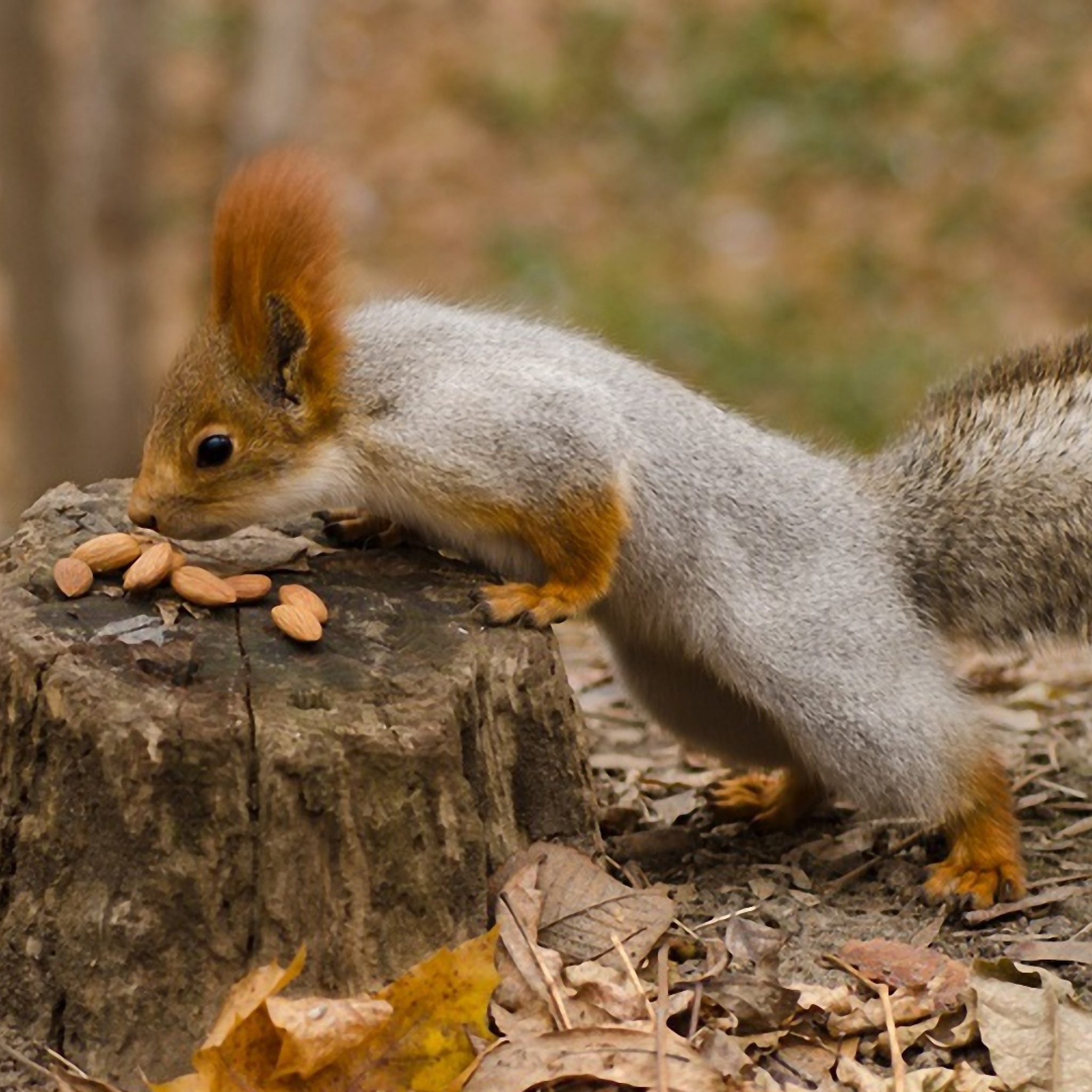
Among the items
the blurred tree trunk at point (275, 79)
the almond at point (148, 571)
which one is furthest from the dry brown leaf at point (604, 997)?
the blurred tree trunk at point (275, 79)

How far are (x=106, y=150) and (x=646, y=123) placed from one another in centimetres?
402

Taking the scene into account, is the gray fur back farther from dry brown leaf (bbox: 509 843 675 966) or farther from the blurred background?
the blurred background

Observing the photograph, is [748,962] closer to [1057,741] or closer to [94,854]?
[94,854]

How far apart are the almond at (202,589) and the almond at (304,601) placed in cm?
8

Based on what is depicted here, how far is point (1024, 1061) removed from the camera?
7.86 feet

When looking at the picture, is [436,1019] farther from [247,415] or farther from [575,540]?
[247,415]

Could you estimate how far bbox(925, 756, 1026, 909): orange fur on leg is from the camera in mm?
→ 2918

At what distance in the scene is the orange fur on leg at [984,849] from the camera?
9.57 feet

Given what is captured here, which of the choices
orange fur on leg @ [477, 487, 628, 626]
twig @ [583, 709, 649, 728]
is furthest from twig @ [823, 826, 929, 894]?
twig @ [583, 709, 649, 728]

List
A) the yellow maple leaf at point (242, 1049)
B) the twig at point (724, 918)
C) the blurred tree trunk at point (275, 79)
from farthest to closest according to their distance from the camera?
the blurred tree trunk at point (275, 79), the twig at point (724, 918), the yellow maple leaf at point (242, 1049)

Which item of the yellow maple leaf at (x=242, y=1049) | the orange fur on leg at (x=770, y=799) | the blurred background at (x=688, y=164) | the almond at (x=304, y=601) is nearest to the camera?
the yellow maple leaf at (x=242, y=1049)

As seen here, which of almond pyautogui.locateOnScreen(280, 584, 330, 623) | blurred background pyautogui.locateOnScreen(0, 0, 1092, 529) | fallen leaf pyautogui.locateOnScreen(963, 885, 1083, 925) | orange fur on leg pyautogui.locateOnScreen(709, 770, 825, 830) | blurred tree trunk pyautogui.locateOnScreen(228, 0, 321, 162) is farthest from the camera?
blurred background pyautogui.locateOnScreen(0, 0, 1092, 529)

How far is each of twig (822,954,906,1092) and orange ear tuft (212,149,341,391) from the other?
117cm

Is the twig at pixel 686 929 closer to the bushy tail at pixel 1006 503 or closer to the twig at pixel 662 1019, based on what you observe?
the twig at pixel 662 1019
